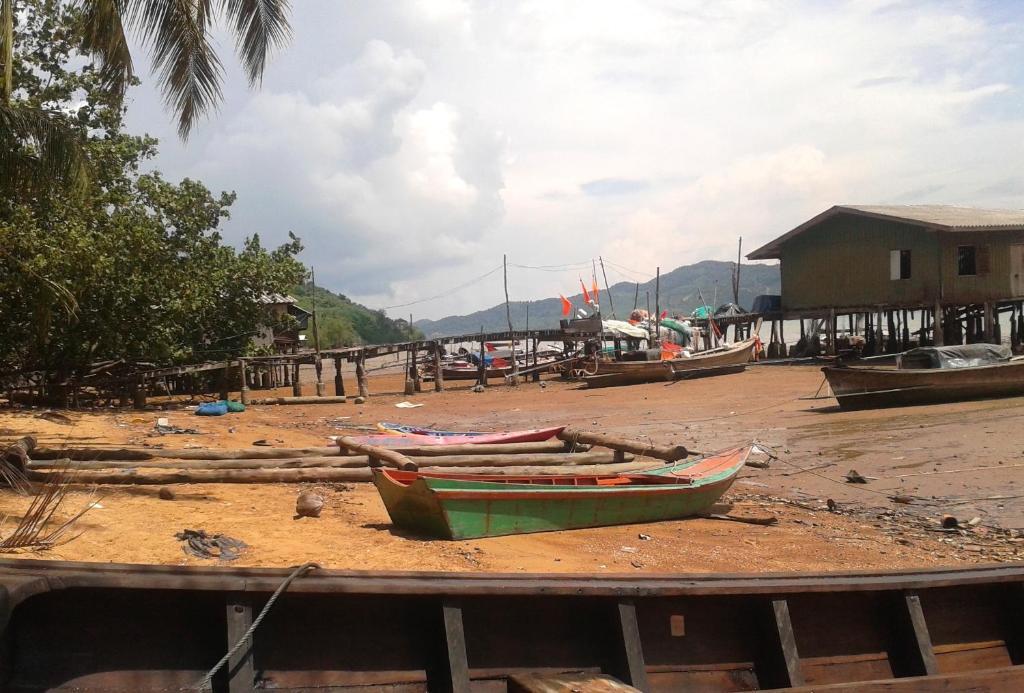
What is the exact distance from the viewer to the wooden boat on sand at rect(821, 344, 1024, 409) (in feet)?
63.1

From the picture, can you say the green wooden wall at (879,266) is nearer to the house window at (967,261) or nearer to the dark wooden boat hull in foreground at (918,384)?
the house window at (967,261)

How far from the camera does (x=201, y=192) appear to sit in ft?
89.1

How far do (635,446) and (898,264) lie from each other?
23.8 meters

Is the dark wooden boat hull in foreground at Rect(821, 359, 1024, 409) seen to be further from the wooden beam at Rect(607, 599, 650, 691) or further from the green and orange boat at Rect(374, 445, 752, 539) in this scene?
the wooden beam at Rect(607, 599, 650, 691)

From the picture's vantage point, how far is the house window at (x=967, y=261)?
30.4 m

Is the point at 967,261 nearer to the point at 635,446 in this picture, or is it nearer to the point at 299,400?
the point at 299,400

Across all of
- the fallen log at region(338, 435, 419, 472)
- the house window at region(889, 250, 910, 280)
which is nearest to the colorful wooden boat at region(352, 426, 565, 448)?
the fallen log at region(338, 435, 419, 472)

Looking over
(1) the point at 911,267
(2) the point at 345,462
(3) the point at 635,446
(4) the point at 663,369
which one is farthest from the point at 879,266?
(2) the point at 345,462

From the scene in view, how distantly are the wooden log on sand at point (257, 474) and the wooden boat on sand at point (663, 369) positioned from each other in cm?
2038

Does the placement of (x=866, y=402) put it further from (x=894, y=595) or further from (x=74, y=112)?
(x=74, y=112)

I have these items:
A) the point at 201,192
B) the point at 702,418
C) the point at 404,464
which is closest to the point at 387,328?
the point at 201,192

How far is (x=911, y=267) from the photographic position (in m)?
30.8

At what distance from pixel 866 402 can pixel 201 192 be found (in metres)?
20.7

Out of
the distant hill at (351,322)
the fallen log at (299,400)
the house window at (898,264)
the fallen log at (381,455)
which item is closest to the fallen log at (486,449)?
the fallen log at (381,455)
